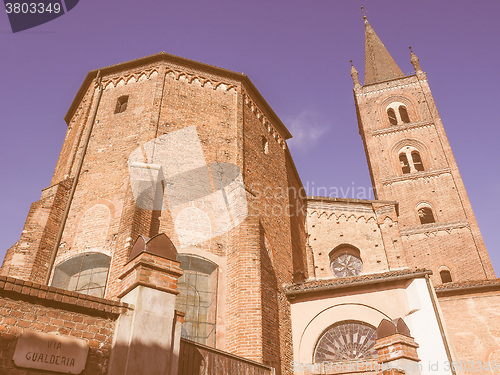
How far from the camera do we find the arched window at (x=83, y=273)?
29.9ft

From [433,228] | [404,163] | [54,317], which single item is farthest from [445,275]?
[54,317]

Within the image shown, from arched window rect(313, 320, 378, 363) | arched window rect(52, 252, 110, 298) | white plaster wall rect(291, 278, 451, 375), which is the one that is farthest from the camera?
arched window rect(313, 320, 378, 363)

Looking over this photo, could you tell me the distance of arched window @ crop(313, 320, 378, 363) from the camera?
1011 centimetres

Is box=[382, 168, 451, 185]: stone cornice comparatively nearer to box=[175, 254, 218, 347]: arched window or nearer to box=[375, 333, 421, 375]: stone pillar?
box=[175, 254, 218, 347]: arched window

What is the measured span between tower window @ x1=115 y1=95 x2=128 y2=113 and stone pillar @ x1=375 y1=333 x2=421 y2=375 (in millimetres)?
9934

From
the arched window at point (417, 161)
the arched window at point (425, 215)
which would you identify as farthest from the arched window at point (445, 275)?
the arched window at point (417, 161)

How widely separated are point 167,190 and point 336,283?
5.40m

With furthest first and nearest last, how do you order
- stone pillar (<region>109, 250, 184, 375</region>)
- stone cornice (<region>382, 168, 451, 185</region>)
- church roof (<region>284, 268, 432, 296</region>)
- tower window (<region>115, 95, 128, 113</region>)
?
stone cornice (<region>382, 168, 451, 185</region>) < tower window (<region>115, 95, 128, 113</region>) < church roof (<region>284, 268, 432, 296</region>) < stone pillar (<region>109, 250, 184, 375</region>)

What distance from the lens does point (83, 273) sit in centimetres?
934

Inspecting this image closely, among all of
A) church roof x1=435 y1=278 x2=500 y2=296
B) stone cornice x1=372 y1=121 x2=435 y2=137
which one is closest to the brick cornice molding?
church roof x1=435 y1=278 x2=500 y2=296

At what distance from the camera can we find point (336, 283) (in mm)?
11000

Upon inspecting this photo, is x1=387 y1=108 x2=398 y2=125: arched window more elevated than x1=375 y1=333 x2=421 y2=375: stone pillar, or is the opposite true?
x1=387 y1=108 x2=398 y2=125: arched window

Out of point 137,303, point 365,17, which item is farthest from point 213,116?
point 365,17

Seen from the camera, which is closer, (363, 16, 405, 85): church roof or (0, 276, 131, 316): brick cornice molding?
(0, 276, 131, 316): brick cornice molding
